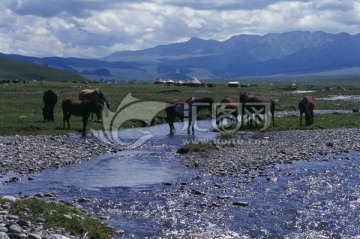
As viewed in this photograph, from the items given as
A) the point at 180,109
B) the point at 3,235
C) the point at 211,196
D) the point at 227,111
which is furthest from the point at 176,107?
the point at 3,235

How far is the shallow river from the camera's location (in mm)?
13680

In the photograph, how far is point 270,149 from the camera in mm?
26344

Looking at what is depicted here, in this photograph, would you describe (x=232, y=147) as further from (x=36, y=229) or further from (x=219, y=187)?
(x=36, y=229)

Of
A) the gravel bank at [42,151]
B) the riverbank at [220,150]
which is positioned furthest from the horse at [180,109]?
the gravel bank at [42,151]

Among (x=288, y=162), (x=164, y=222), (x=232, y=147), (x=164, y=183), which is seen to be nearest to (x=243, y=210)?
(x=164, y=222)

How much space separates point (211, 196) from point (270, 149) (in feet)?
33.8

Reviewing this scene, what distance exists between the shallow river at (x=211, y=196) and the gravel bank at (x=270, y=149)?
36.1 inches

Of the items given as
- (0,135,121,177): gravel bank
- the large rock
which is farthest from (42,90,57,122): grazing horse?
the large rock

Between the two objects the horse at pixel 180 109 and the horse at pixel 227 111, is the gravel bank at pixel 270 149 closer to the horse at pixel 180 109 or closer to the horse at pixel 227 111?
the horse at pixel 227 111

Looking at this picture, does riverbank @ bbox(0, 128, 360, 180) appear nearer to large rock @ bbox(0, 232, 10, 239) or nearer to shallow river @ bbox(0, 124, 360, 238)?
shallow river @ bbox(0, 124, 360, 238)

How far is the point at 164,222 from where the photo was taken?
1399cm

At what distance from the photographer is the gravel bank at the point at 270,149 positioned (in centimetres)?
2216

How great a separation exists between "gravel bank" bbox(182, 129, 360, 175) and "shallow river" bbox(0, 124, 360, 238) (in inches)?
36.1

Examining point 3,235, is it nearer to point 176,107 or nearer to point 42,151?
point 42,151
